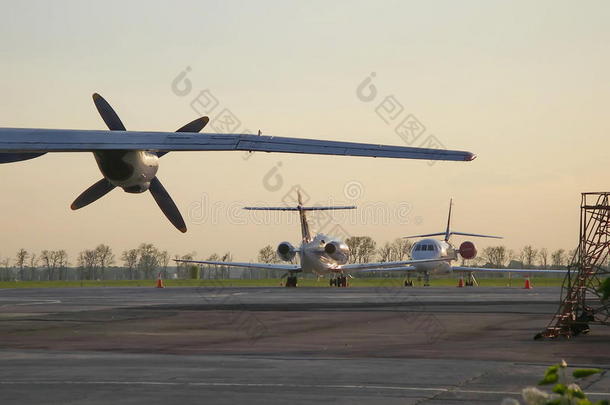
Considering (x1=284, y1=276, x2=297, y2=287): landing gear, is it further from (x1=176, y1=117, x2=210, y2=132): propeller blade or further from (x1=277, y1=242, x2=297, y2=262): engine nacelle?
(x1=176, y1=117, x2=210, y2=132): propeller blade

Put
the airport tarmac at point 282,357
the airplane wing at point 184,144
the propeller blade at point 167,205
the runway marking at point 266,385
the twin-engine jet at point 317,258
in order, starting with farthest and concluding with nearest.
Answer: the twin-engine jet at point 317,258
the propeller blade at point 167,205
the airplane wing at point 184,144
the runway marking at point 266,385
the airport tarmac at point 282,357

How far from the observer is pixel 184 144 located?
18.7 metres

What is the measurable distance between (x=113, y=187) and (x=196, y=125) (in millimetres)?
3109

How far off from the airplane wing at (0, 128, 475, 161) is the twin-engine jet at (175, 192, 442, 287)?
5528 centimetres

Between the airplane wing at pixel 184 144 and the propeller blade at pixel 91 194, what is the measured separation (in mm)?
7026

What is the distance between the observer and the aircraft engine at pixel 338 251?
252 feet

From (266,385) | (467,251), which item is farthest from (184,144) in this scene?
(467,251)

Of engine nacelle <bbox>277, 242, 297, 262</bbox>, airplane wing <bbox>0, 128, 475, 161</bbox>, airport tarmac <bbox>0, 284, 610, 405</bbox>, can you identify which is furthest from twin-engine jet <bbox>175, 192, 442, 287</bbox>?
airplane wing <bbox>0, 128, 475, 161</bbox>

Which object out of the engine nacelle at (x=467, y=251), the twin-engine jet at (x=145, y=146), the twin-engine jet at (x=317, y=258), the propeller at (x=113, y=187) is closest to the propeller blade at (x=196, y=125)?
the propeller at (x=113, y=187)

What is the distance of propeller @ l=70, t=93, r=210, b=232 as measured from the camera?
82.7 ft

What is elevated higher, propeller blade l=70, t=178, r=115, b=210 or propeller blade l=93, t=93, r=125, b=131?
propeller blade l=93, t=93, r=125, b=131

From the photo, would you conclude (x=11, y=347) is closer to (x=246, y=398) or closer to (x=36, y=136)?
(x=36, y=136)

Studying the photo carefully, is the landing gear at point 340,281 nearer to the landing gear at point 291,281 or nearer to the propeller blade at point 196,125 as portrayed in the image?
the landing gear at point 291,281

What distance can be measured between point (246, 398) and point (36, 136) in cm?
987
